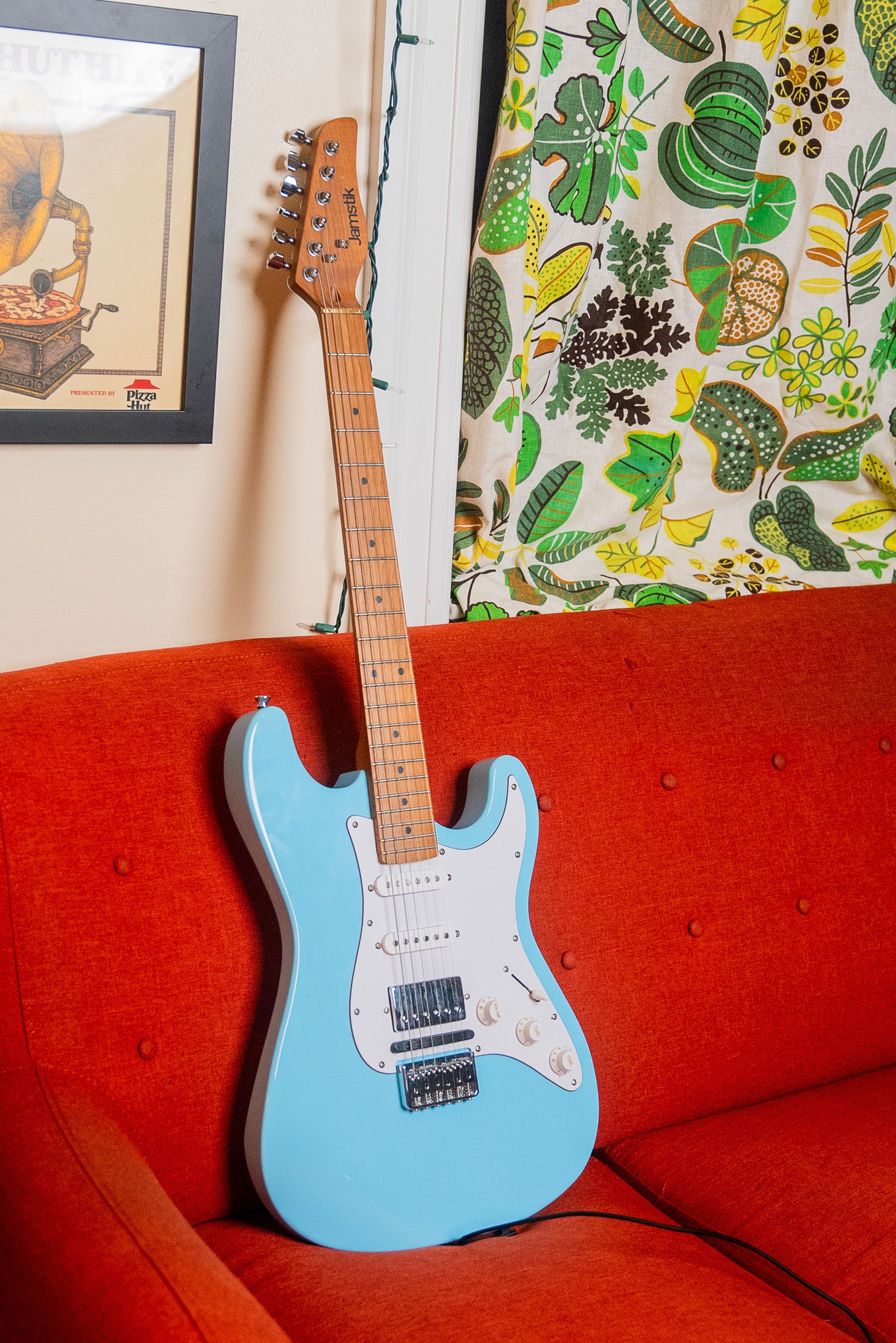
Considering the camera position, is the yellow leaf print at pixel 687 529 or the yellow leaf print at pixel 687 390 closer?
the yellow leaf print at pixel 687 390

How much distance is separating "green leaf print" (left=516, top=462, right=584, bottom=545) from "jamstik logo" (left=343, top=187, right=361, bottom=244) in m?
0.58

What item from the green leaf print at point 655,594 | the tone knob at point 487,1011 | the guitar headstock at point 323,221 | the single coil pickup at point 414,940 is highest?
the guitar headstock at point 323,221

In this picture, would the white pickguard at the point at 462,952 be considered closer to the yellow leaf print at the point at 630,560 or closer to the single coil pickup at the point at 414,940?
the single coil pickup at the point at 414,940

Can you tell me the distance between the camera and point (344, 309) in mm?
1266

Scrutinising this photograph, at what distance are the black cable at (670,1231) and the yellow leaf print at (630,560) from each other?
37.1 inches

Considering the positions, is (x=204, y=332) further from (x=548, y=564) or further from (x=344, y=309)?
(x=548, y=564)

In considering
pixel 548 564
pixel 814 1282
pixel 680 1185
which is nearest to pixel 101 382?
pixel 548 564

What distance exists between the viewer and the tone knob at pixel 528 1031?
1.15m

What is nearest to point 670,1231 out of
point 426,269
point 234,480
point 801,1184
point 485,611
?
point 801,1184

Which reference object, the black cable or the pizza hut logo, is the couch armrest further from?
the pizza hut logo

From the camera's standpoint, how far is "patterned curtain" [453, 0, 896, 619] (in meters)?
1.59

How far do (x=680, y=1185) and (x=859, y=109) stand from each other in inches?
60.2

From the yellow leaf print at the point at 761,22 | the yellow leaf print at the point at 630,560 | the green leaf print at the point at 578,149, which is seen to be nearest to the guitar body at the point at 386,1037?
the yellow leaf print at the point at 630,560

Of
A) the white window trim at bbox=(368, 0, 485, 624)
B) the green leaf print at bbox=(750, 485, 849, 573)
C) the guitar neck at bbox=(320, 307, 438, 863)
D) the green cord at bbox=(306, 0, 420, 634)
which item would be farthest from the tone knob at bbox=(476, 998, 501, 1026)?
the green leaf print at bbox=(750, 485, 849, 573)
